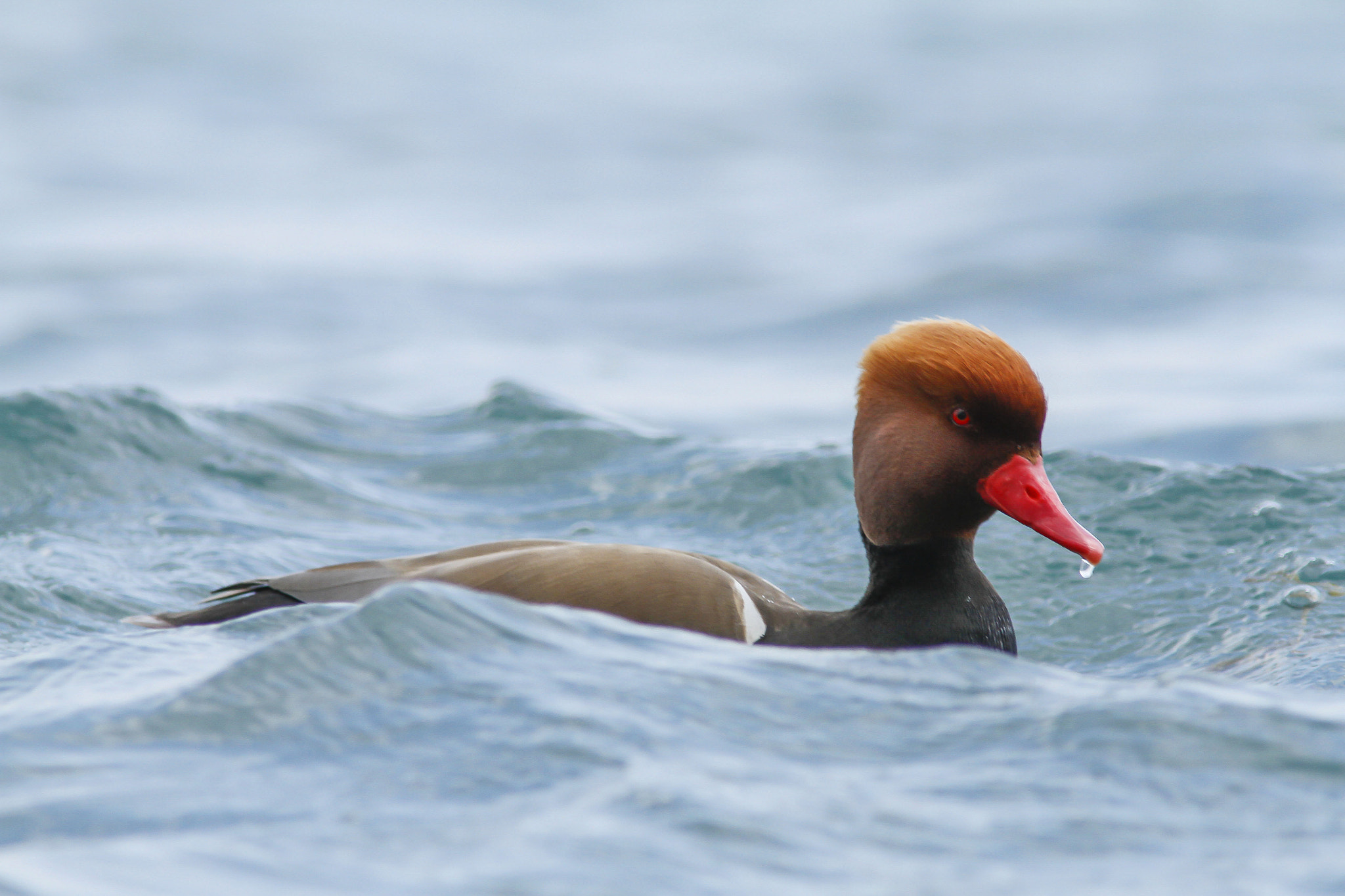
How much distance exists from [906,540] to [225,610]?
6.71ft

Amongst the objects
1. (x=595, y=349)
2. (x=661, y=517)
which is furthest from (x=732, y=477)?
(x=595, y=349)

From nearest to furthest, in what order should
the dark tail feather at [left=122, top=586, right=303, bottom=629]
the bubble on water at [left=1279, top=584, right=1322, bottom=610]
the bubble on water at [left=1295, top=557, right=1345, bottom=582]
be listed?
the dark tail feather at [left=122, top=586, right=303, bottom=629], the bubble on water at [left=1279, top=584, right=1322, bottom=610], the bubble on water at [left=1295, top=557, right=1345, bottom=582]

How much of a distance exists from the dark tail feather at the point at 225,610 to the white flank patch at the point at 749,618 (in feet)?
4.28

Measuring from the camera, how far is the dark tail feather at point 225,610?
4422 mm

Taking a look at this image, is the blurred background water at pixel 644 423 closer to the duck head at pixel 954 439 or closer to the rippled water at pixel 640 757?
the rippled water at pixel 640 757

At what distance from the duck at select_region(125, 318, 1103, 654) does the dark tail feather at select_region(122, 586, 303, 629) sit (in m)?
0.13

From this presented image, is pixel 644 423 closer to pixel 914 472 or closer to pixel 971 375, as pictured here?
pixel 914 472

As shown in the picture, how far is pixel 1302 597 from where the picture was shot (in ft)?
17.3

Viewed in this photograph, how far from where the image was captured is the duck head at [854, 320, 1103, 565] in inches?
159

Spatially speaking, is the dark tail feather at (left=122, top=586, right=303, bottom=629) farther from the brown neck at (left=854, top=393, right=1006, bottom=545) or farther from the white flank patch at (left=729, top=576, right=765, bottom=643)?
the brown neck at (left=854, top=393, right=1006, bottom=545)

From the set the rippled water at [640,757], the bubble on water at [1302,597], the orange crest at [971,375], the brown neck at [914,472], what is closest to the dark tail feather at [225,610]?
the rippled water at [640,757]

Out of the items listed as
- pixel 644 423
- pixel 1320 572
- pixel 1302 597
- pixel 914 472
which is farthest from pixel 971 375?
pixel 644 423

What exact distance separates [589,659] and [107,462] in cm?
466

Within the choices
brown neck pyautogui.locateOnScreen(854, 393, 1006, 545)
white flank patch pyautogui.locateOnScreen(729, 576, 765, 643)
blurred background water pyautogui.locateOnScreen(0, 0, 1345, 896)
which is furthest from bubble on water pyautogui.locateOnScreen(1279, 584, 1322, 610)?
white flank patch pyautogui.locateOnScreen(729, 576, 765, 643)
